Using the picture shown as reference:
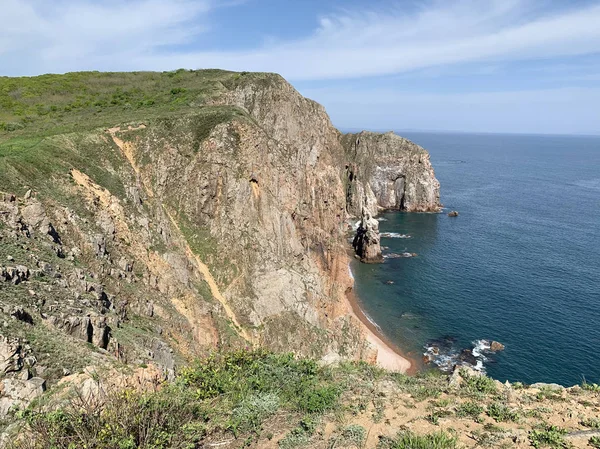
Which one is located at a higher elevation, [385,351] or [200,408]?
[200,408]

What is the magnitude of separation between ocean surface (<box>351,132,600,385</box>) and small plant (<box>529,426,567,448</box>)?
41.1 metres

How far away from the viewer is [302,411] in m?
14.5

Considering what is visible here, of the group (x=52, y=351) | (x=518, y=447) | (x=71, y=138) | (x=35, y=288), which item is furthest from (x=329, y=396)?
(x=71, y=138)

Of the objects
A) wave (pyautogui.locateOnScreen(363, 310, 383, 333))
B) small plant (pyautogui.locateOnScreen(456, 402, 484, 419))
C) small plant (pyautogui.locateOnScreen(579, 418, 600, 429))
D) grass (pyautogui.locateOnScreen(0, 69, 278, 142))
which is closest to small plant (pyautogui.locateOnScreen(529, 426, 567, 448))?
small plant (pyautogui.locateOnScreen(579, 418, 600, 429))

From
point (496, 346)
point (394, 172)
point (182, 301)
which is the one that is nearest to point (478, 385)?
point (182, 301)

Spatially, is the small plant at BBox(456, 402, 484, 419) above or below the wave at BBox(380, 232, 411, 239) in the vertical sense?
above

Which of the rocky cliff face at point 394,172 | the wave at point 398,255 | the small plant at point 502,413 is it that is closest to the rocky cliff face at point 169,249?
the small plant at point 502,413

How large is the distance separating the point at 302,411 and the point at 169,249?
27799 mm

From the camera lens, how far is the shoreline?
49562mm

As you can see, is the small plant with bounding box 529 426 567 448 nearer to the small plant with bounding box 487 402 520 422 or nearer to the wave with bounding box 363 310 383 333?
the small plant with bounding box 487 402 520 422

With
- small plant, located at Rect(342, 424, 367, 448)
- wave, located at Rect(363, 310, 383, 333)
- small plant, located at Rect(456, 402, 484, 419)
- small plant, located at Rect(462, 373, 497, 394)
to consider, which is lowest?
wave, located at Rect(363, 310, 383, 333)

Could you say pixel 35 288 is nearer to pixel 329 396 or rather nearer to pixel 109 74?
pixel 329 396

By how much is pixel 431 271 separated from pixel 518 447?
2721 inches

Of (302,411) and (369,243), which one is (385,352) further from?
(302,411)
